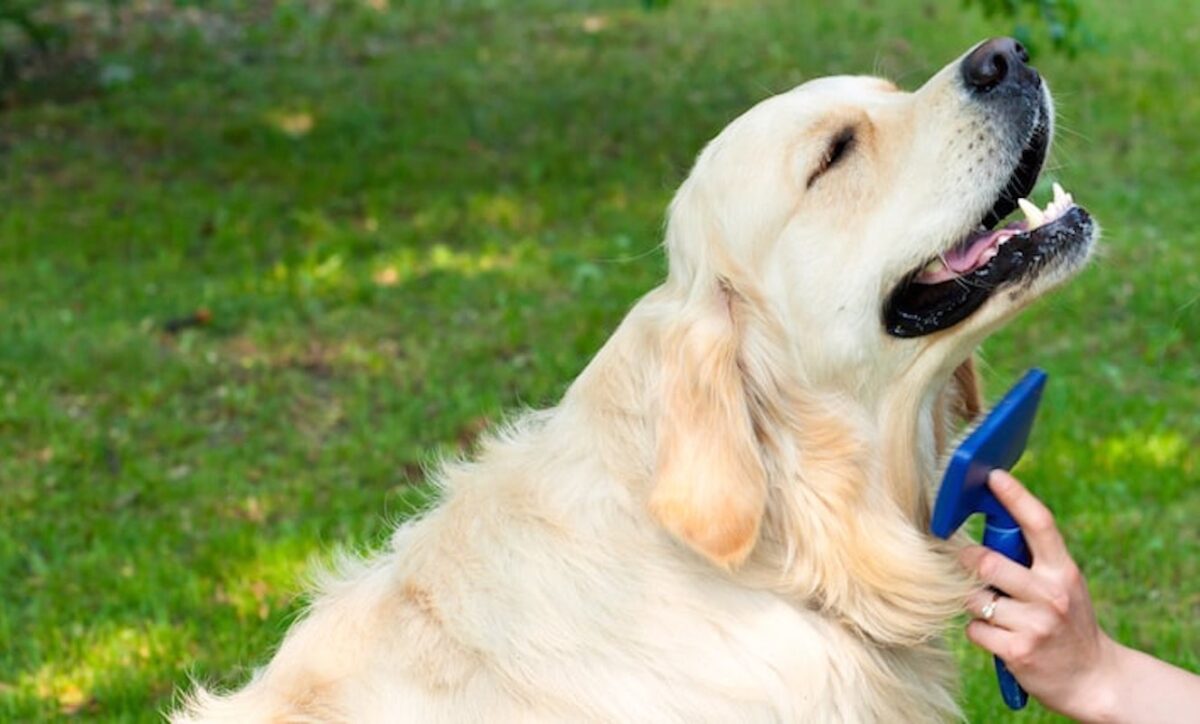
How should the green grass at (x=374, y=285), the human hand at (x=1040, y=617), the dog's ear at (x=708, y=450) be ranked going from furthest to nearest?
the green grass at (x=374, y=285) < the human hand at (x=1040, y=617) < the dog's ear at (x=708, y=450)

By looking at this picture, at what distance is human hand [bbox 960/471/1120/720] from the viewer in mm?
2984

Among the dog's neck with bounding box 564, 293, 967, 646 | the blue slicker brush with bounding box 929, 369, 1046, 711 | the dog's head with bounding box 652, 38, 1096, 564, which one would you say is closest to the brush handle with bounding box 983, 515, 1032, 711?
the blue slicker brush with bounding box 929, 369, 1046, 711

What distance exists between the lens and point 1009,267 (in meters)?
3.09

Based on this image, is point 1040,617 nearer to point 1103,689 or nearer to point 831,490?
point 1103,689

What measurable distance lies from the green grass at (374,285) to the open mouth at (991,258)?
153cm

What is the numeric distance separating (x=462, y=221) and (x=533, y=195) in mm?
531

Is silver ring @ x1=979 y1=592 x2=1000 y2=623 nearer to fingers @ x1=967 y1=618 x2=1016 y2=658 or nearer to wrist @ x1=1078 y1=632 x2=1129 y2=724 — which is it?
fingers @ x1=967 y1=618 x2=1016 y2=658

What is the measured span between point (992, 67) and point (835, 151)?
13.1 inches

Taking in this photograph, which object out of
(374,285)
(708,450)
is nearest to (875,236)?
(708,450)

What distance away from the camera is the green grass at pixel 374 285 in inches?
205

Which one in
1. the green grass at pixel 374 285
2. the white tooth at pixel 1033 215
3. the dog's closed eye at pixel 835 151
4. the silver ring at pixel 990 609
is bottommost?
the green grass at pixel 374 285

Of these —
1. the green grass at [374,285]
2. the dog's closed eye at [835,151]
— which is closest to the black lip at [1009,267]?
the dog's closed eye at [835,151]

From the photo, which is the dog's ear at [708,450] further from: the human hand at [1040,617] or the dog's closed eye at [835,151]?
the human hand at [1040,617]

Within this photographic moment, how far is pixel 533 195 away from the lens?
30.3ft
